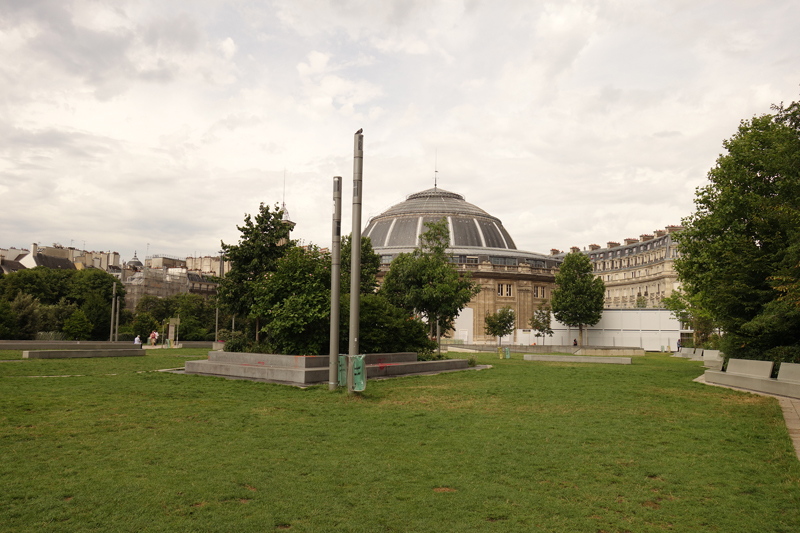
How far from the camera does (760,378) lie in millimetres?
18828

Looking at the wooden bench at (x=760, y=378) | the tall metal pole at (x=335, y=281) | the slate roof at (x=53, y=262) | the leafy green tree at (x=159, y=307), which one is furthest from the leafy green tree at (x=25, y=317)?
the slate roof at (x=53, y=262)

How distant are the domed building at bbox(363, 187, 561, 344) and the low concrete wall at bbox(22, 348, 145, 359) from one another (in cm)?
5538

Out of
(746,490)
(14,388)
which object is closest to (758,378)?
(746,490)

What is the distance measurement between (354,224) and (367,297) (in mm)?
9152

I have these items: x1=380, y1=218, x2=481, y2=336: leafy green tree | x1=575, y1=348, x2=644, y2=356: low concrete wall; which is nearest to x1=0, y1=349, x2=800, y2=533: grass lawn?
x1=380, y1=218, x2=481, y2=336: leafy green tree

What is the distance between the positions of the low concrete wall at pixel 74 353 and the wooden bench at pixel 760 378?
29093 mm

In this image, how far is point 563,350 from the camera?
60.1 metres

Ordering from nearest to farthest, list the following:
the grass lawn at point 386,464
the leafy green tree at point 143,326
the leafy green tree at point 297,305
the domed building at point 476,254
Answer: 1. the grass lawn at point 386,464
2. the leafy green tree at point 297,305
3. the leafy green tree at point 143,326
4. the domed building at point 476,254

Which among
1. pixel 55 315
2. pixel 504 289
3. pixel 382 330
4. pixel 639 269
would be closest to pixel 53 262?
pixel 55 315

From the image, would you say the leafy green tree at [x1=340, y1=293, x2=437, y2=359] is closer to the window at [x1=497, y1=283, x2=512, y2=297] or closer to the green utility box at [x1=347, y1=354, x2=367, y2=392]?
the green utility box at [x1=347, y1=354, x2=367, y2=392]

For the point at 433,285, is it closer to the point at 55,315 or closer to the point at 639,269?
the point at 55,315

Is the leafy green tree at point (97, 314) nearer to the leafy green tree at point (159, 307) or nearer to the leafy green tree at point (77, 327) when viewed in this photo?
the leafy green tree at point (77, 327)

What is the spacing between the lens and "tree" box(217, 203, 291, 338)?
24906 millimetres

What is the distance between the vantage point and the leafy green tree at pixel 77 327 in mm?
59938
